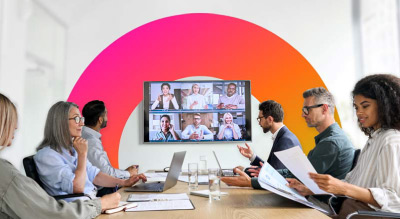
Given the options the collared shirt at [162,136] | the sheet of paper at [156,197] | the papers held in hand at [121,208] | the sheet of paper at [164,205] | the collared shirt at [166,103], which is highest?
the collared shirt at [166,103]

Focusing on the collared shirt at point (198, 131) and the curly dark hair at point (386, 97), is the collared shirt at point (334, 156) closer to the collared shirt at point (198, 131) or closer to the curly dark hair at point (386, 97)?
the curly dark hair at point (386, 97)

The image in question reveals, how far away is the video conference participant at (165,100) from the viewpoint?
4.32 m

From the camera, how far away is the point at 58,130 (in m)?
2.13

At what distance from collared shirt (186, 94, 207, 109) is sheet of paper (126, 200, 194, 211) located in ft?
8.70

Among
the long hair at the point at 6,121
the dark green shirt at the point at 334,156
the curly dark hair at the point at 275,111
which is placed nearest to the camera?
the long hair at the point at 6,121

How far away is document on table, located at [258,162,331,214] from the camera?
153cm

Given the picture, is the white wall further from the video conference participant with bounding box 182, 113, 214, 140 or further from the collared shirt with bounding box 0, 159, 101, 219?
the collared shirt with bounding box 0, 159, 101, 219

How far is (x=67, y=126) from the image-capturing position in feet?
7.13

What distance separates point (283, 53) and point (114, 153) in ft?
8.25

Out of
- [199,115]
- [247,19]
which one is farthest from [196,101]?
[247,19]

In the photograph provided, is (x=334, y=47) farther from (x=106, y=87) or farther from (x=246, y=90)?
(x=106, y=87)

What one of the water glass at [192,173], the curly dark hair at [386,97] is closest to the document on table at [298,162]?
the curly dark hair at [386,97]

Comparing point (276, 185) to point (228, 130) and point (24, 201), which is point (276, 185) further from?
point (228, 130)

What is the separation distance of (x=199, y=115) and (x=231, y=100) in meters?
0.45
